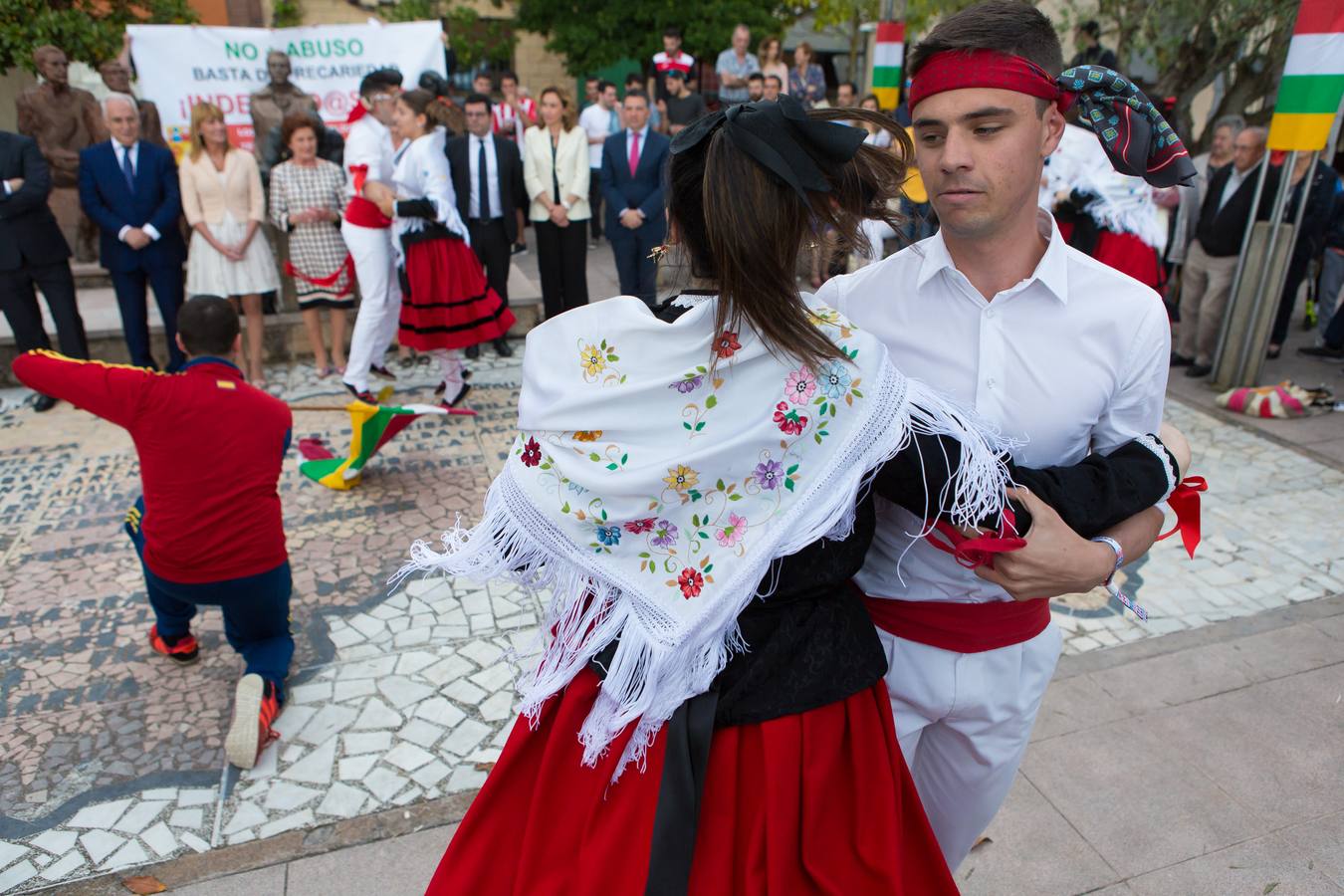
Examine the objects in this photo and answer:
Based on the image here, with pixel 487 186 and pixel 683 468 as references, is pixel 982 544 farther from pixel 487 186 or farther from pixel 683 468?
pixel 487 186

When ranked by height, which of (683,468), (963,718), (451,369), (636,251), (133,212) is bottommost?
(451,369)

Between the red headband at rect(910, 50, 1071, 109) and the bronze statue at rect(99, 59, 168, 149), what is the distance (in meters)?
7.50

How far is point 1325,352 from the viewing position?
24.1 ft

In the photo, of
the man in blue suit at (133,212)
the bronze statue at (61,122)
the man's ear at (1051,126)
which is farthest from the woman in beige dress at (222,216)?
the man's ear at (1051,126)

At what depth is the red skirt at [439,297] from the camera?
5941 millimetres

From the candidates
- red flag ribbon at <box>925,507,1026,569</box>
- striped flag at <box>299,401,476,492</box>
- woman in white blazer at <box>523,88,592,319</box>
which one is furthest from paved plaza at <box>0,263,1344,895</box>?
woman in white blazer at <box>523,88,592,319</box>

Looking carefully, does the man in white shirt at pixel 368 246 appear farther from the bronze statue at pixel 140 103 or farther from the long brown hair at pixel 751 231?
the long brown hair at pixel 751 231

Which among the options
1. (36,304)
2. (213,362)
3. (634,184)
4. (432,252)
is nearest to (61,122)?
(36,304)

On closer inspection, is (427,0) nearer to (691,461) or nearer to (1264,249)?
(1264,249)

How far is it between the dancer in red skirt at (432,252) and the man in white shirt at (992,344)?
4604mm

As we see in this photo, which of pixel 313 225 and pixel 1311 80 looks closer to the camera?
pixel 1311 80

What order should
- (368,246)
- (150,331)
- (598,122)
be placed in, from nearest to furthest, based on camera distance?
1. (368,246)
2. (150,331)
3. (598,122)

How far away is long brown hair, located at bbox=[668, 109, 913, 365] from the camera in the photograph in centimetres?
125

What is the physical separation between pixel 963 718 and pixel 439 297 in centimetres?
494
